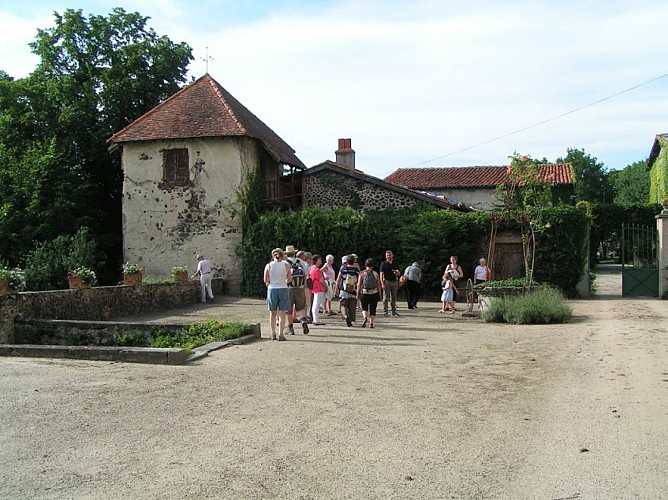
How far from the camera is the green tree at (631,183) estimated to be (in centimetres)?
6625

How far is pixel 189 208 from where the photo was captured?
26359 millimetres

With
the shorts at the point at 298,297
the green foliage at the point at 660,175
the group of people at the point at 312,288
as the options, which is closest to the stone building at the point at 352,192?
the group of people at the point at 312,288

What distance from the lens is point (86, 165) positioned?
101 feet

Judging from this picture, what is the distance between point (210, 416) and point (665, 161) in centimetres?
3824

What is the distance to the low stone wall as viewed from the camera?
1313cm

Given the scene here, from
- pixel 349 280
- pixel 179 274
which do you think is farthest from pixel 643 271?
pixel 179 274

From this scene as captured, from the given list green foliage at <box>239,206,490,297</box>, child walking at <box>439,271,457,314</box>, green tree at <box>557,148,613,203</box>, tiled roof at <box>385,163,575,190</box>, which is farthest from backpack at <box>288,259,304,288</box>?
green tree at <box>557,148,613,203</box>

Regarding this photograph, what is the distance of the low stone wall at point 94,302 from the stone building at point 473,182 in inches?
882

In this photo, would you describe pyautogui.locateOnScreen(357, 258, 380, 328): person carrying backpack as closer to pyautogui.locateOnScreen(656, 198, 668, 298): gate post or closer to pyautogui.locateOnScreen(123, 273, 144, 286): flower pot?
pyautogui.locateOnScreen(123, 273, 144, 286): flower pot

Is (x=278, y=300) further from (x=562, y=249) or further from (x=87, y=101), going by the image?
(x=87, y=101)

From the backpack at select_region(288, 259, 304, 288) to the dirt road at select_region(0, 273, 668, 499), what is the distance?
10.5 feet

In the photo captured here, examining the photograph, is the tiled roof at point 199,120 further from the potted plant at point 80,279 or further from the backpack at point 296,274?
the backpack at point 296,274

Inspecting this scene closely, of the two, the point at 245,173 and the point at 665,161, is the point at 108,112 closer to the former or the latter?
the point at 245,173

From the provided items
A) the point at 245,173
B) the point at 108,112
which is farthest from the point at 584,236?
the point at 108,112
